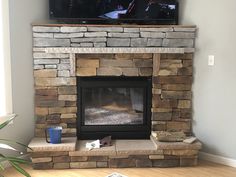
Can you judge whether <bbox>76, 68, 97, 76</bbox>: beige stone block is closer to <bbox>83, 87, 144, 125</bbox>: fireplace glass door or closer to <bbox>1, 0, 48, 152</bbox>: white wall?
<bbox>83, 87, 144, 125</bbox>: fireplace glass door

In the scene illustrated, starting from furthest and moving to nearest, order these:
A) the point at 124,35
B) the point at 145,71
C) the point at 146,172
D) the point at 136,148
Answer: the point at 145,71, the point at 124,35, the point at 136,148, the point at 146,172

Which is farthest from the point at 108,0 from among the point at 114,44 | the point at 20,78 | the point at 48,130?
the point at 48,130

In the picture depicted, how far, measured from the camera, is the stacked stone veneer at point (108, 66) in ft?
10.4

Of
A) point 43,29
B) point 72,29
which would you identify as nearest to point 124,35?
point 72,29

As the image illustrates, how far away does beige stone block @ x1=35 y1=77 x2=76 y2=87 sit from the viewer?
128 inches

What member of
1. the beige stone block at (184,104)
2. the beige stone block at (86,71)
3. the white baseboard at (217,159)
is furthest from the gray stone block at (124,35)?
the white baseboard at (217,159)

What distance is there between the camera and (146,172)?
9.74 feet

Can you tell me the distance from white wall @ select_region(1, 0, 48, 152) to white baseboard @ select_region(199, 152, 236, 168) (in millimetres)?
1826

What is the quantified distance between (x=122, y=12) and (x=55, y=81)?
100cm

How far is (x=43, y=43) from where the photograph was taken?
317 centimetres

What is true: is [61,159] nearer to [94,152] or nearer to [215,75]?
[94,152]

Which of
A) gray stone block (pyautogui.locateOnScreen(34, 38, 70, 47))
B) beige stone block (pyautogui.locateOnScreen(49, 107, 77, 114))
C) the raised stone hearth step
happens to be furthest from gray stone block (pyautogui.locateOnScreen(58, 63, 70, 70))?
the raised stone hearth step

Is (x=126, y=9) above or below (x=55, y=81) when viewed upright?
above

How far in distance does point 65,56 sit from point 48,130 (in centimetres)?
Result: 77
